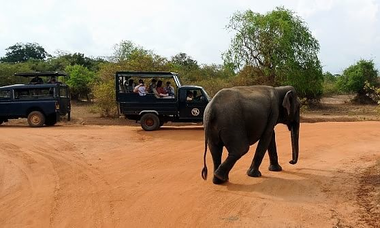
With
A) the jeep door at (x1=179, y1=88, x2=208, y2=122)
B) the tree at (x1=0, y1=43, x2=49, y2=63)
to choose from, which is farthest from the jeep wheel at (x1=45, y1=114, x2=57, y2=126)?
the tree at (x1=0, y1=43, x2=49, y2=63)

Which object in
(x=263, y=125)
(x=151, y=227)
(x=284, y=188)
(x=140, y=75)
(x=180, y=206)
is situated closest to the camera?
(x=151, y=227)

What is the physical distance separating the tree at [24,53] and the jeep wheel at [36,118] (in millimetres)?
51252

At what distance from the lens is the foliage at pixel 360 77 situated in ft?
130

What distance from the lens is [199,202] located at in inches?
302

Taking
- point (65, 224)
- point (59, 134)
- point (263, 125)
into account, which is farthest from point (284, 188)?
point (59, 134)

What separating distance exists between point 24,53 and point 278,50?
51.1 metres

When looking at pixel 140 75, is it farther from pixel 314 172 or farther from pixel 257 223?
pixel 257 223

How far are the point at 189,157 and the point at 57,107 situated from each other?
31.1ft

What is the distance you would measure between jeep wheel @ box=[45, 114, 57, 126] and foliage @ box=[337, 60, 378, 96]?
2882 centimetres

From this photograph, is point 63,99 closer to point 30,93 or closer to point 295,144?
point 30,93

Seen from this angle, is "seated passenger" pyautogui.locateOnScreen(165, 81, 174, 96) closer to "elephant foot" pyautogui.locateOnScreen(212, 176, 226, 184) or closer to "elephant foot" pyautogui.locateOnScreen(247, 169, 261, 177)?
"elephant foot" pyautogui.locateOnScreen(247, 169, 261, 177)

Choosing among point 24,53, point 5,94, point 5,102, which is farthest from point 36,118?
point 24,53

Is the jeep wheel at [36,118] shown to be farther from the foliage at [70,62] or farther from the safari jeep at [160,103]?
the foliage at [70,62]

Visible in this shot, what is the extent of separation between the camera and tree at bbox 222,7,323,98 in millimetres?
30859
